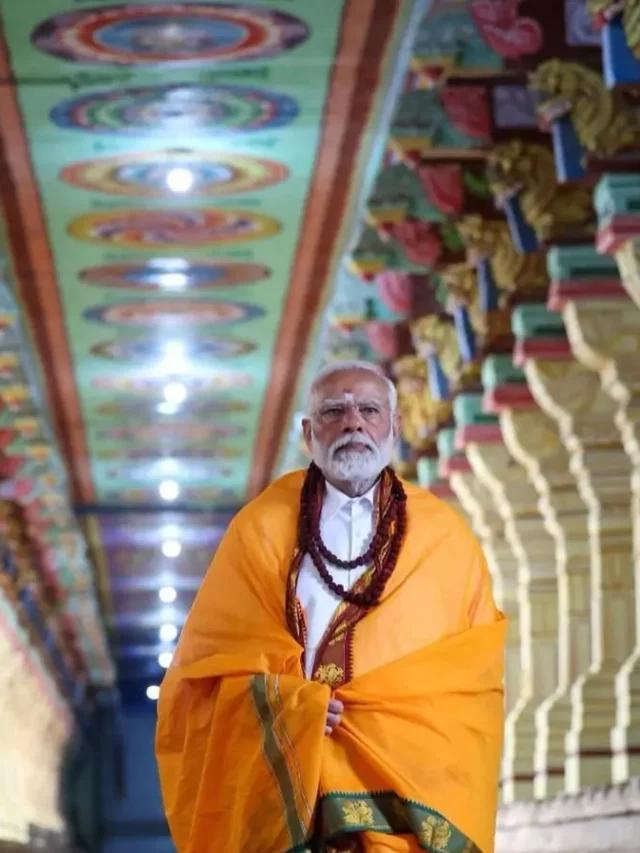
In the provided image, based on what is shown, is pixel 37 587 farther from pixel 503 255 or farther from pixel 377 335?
pixel 503 255

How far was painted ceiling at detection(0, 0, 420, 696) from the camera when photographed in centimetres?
1384

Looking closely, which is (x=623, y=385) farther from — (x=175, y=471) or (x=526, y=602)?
(x=175, y=471)

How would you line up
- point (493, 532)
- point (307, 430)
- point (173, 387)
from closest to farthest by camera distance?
point (307, 430), point (493, 532), point (173, 387)

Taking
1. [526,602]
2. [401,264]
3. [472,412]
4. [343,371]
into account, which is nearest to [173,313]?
[472,412]

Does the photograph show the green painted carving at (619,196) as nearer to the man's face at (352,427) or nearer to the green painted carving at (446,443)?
the man's face at (352,427)

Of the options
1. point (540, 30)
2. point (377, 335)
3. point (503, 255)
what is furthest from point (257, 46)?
point (377, 335)

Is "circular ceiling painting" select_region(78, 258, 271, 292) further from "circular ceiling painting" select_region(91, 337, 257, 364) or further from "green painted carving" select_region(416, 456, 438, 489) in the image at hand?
"green painted carving" select_region(416, 456, 438, 489)

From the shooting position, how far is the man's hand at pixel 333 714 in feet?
23.7

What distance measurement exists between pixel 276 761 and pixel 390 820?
0.35 m

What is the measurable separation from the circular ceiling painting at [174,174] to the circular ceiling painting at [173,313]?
124 inches

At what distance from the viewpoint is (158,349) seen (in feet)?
72.1

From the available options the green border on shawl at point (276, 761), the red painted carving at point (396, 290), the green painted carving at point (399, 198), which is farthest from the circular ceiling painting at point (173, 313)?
the green border on shawl at point (276, 761)

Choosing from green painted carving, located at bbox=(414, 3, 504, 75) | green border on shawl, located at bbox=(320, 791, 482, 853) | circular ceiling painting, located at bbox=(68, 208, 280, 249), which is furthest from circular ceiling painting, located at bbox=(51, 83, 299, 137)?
green border on shawl, located at bbox=(320, 791, 482, 853)

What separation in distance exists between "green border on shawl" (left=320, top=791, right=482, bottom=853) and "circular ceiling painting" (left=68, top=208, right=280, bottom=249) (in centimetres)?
1065
